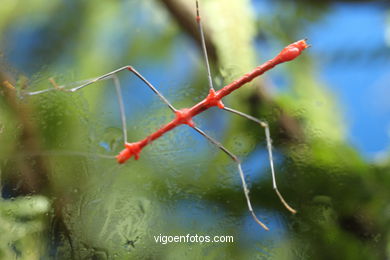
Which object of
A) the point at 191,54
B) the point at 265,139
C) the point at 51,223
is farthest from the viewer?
the point at 191,54

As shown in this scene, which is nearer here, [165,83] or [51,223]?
[51,223]

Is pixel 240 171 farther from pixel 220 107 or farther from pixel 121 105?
pixel 121 105

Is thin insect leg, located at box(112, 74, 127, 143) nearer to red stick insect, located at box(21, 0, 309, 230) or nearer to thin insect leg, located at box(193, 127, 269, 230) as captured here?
red stick insect, located at box(21, 0, 309, 230)

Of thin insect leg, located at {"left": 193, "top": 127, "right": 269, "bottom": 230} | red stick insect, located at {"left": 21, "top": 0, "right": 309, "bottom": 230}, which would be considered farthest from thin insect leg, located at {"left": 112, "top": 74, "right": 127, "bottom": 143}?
thin insect leg, located at {"left": 193, "top": 127, "right": 269, "bottom": 230}

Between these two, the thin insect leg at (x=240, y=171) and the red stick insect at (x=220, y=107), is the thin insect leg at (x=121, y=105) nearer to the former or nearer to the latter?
the red stick insect at (x=220, y=107)

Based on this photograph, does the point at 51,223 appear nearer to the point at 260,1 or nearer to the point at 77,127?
the point at 77,127

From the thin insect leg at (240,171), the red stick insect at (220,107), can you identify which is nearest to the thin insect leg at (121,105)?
the red stick insect at (220,107)

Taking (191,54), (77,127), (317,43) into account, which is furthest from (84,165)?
(317,43)

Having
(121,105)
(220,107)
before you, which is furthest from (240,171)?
(121,105)
